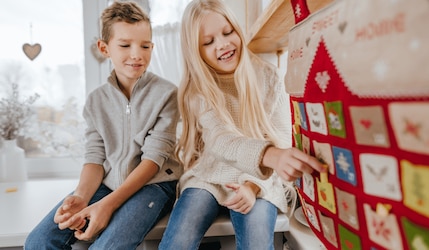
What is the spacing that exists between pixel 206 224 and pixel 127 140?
37cm

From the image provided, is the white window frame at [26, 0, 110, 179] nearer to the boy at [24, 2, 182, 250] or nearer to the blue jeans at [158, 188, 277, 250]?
the boy at [24, 2, 182, 250]

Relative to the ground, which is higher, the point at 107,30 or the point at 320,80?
the point at 107,30

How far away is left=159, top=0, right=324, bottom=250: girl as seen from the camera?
0.81m

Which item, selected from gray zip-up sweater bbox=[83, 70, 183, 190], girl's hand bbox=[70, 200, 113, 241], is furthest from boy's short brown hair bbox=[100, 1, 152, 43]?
girl's hand bbox=[70, 200, 113, 241]

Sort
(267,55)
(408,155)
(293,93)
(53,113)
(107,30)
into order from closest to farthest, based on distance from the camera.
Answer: (408,155)
(293,93)
(107,30)
(267,55)
(53,113)

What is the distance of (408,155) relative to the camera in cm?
29

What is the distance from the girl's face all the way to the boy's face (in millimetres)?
175

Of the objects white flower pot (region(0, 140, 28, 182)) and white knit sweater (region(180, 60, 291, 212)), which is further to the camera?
white flower pot (region(0, 140, 28, 182))

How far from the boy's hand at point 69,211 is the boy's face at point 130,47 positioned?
1.27ft

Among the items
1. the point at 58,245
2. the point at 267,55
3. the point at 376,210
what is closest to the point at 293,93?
the point at 376,210

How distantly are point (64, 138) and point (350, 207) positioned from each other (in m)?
1.39

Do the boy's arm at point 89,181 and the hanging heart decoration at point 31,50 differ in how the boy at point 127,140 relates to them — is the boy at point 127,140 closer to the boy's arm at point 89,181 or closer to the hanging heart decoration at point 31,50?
the boy's arm at point 89,181

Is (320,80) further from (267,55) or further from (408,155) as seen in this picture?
(267,55)

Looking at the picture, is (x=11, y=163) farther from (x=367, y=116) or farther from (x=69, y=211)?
(x=367, y=116)
